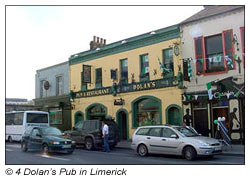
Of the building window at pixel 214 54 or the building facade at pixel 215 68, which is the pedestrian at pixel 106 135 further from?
the building window at pixel 214 54

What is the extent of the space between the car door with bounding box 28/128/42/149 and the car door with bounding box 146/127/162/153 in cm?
579

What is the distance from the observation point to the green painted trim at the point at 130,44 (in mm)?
20544

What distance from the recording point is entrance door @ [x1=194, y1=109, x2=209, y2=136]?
730 inches

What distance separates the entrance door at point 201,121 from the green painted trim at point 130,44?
5.48 m

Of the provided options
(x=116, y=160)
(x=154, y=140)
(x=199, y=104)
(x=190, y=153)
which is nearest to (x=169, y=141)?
(x=154, y=140)

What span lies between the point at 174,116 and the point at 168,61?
12.9ft

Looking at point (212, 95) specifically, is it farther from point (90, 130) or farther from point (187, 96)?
point (90, 130)

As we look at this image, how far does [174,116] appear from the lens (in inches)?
795

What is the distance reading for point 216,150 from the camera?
1257 centimetres

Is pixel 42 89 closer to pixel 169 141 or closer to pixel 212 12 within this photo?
pixel 212 12

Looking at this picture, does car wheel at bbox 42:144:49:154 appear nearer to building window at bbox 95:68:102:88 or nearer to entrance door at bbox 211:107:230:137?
entrance door at bbox 211:107:230:137

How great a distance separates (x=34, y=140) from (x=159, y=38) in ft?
37.0
